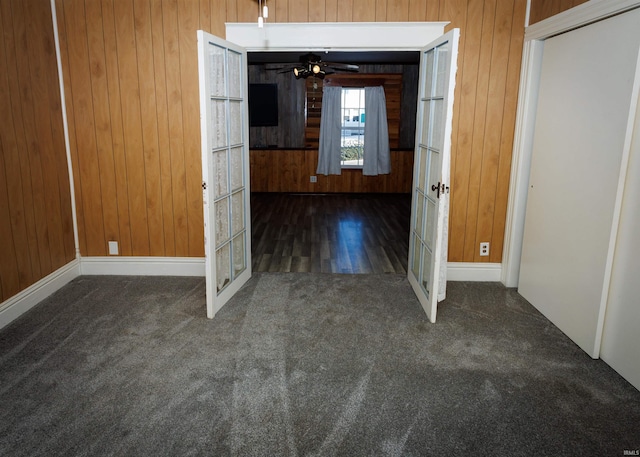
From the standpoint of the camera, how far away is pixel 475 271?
446 centimetres

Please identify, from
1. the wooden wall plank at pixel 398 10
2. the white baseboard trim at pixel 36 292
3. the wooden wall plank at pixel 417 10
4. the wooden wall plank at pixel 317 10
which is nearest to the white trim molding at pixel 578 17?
the wooden wall plank at pixel 417 10

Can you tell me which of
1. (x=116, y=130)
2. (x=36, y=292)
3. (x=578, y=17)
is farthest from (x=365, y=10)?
(x=36, y=292)

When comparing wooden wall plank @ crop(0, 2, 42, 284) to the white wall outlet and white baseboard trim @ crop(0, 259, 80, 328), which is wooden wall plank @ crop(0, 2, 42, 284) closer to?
white baseboard trim @ crop(0, 259, 80, 328)

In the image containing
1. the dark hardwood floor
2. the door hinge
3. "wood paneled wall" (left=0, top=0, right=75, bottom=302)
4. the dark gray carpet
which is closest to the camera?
the dark gray carpet

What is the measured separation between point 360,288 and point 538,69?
7.42 feet

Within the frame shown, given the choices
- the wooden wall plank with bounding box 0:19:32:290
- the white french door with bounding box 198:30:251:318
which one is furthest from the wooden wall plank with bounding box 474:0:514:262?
the wooden wall plank with bounding box 0:19:32:290

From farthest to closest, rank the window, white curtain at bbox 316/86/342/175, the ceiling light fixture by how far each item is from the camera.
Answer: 1. the window
2. white curtain at bbox 316/86/342/175
3. the ceiling light fixture

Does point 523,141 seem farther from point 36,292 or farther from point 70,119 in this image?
point 36,292

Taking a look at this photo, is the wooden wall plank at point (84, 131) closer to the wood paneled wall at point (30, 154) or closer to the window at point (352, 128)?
the wood paneled wall at point (30, 154)

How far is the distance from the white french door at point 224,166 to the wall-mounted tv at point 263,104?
5.23m

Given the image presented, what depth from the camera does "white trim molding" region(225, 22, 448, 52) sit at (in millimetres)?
4074

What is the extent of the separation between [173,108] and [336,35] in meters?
1.50

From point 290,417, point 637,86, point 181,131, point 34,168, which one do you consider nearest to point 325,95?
point 181,131

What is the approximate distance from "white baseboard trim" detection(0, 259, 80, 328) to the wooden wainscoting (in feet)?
16.6
